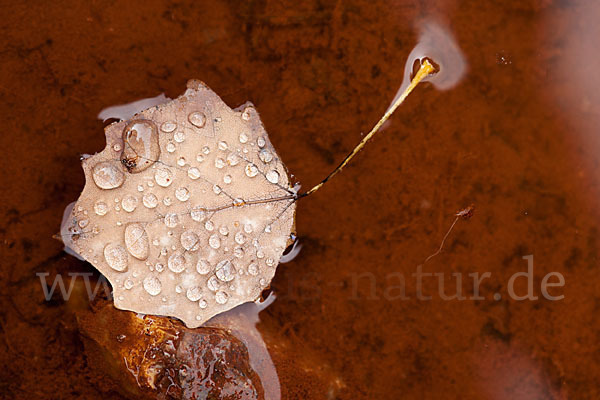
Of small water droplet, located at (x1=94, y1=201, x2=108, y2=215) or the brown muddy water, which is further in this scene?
the brown muddy water

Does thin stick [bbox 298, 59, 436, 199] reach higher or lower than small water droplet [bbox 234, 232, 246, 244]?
higher

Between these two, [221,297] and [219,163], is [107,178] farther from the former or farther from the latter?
[221,297]

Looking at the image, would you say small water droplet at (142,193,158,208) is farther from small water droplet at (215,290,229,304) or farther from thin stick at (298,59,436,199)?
thin stick at (298,59,436,199)

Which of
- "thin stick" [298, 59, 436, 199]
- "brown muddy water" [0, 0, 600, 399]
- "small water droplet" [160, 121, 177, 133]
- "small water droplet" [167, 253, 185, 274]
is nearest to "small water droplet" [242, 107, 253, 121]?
"brown muddy water" [0, 0, 600, 399]

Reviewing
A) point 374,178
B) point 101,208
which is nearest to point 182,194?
point 101,208

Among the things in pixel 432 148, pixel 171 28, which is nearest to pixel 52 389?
pixel 171 28

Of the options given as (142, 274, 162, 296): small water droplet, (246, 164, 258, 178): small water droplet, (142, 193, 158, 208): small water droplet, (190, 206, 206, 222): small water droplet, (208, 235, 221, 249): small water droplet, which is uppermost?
(246, 164, 258, 178): small water droplet

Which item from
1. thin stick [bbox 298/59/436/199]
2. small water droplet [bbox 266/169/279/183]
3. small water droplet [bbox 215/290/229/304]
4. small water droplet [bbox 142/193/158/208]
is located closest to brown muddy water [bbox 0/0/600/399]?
thin stick [bbox 298/59/436/199]

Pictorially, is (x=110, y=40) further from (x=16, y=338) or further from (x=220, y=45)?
(x=16, y=338)
